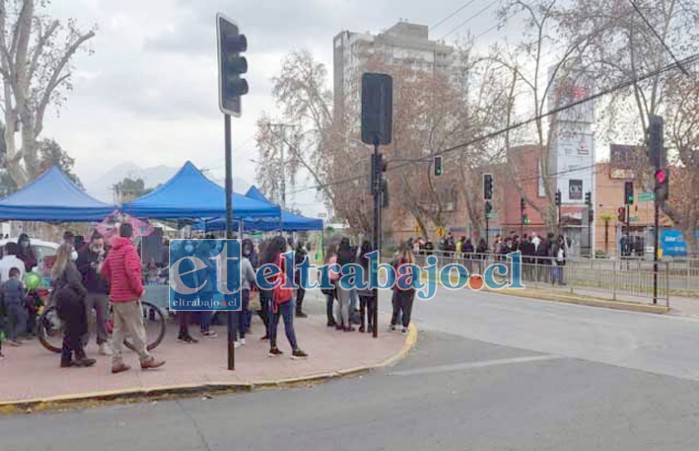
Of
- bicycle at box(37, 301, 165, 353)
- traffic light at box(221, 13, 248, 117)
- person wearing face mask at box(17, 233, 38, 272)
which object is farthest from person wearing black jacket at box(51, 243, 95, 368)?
person wearing face mask at box(17, 233, 38, 272)

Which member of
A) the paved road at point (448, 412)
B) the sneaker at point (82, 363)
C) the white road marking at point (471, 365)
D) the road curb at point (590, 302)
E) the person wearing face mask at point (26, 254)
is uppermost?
the person wearing face mask at point (26, 254)

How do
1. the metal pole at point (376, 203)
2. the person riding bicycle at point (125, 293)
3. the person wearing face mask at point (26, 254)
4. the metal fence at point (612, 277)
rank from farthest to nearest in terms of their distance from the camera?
1. the metal fence at point (612, 277)
2. the person wearing face mask at point (26, 254)
3. the metal pole at point (376, 203)
4. the person riding bicycle at point (125, 293)

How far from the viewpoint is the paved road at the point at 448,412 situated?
5656 mm

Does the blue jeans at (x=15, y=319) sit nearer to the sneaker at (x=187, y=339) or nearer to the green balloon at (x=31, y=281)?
the green balloon at (x=31, y=281)

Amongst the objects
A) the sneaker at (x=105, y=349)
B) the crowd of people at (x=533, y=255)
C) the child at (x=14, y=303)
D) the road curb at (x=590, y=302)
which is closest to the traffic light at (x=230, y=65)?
the sneaker at (x=105, y=349)

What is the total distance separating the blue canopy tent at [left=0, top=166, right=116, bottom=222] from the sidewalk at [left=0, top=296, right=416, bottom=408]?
2.55 metres

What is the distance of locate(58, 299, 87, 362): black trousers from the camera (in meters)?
8.42

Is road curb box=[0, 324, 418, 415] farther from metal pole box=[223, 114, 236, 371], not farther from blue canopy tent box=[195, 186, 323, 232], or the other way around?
blue canopy tent box=[195, 186, 323, 232]

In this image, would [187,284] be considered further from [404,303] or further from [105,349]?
[404,303]

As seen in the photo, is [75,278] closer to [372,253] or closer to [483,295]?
[372,253]

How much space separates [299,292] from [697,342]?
7903 millimetres

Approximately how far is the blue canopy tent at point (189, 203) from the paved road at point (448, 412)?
481 centimetres

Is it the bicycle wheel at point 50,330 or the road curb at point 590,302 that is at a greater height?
the bicycle wheel at point 50,330

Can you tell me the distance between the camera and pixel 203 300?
36.6 feet
